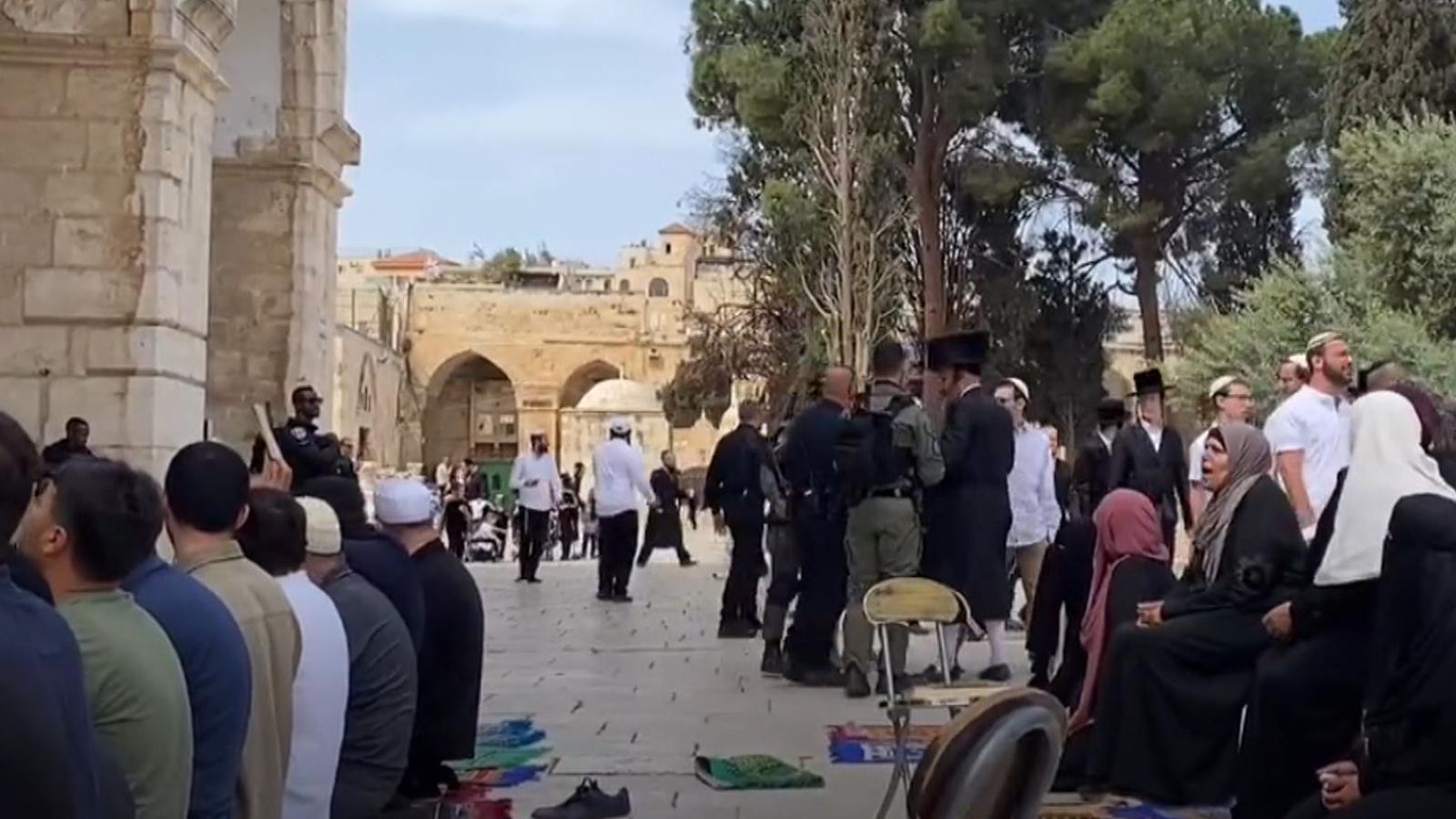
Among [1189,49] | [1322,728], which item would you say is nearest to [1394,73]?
[1189,49]

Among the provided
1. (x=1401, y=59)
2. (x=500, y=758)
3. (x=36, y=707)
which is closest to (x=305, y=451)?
(x=500, y=758)

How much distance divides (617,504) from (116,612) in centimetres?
1122

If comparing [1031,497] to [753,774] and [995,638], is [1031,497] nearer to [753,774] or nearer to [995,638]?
[995,638]

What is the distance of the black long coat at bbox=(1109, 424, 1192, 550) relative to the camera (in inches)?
368

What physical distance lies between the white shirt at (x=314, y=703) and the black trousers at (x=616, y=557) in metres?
10.1

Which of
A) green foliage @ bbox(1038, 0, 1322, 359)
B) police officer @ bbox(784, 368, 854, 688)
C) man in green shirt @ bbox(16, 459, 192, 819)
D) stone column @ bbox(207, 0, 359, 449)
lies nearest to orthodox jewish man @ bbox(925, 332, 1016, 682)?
police officer @ bbox(784, 368, 854, 688)

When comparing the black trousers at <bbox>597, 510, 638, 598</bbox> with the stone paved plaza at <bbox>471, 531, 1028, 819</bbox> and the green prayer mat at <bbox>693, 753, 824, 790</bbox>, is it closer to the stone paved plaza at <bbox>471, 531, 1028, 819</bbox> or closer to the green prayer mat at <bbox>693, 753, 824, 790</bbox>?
the stone paved plaza at <bbox>471, 531, 1028, 819</bbox>

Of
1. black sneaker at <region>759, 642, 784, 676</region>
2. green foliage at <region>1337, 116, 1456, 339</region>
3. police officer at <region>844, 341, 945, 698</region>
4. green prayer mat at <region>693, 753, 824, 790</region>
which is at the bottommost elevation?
green prayer mat at <region>693, 753, 824, 790</region>

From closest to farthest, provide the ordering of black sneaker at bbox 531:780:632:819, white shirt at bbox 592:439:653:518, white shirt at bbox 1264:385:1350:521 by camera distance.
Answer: black sneaker at bbox 531:780:632:819 < white shirt at bbox 1264:385:1350:521 < white shirt at bbox 592:439:653:518

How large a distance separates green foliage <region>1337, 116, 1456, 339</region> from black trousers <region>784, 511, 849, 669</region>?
14.2 m

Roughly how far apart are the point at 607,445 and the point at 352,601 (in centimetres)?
955

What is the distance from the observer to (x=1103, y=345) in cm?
3334

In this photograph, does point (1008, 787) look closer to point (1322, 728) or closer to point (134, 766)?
point (134, 766)

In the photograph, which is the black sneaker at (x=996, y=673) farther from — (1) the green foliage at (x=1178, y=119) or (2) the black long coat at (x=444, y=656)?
(1) the green foliage at (x=1178, y=119)
